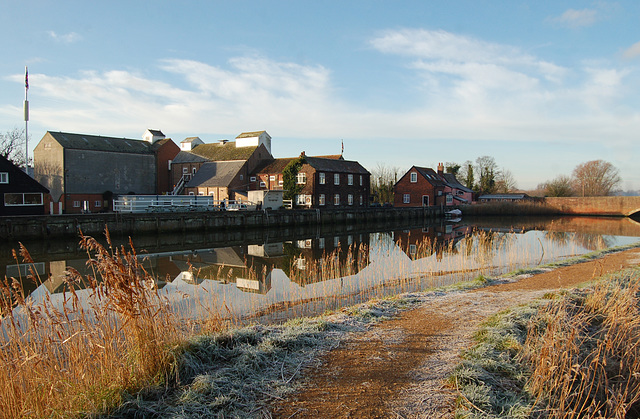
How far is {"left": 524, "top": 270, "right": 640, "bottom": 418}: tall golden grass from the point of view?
13.8 ft

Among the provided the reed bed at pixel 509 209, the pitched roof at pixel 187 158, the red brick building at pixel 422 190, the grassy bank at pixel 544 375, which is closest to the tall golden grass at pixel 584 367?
the grassy bank at pixel 544 375

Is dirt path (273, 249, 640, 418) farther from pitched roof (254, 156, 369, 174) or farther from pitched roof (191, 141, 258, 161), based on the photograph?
pitched roof (191, 141, 258, 161)

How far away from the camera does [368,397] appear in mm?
4250

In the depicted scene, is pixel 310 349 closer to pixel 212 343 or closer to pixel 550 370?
pixel 212 343

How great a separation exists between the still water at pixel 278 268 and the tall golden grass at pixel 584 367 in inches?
174

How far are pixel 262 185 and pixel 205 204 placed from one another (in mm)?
11178

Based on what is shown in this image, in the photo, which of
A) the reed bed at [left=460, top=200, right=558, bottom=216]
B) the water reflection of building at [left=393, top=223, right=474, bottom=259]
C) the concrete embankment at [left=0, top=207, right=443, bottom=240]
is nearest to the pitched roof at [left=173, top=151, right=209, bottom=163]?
the concrete embankment at [left=0, top=207, right=443, bottom=240]

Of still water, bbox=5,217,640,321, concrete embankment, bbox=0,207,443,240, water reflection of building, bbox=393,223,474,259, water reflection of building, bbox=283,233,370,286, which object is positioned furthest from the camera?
concrete embankment, bbox=0,207,443,240

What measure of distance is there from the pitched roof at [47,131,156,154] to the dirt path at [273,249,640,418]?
149ft

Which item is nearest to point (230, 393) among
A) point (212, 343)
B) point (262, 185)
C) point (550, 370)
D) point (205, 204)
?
point (212, 343)

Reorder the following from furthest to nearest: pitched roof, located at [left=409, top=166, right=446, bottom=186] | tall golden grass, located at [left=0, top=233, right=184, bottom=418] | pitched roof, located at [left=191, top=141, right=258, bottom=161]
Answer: pitched roof, located at [left=409, top=166, right=446, bottom=186], pitched roof, located at [left=191, top=141, right=258, bottom=161], tall golden grass, located at [left=0, top=233, right=184, bottom=418]

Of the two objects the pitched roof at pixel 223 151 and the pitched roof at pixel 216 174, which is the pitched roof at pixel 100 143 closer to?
the pitched roof at pixel 223 151

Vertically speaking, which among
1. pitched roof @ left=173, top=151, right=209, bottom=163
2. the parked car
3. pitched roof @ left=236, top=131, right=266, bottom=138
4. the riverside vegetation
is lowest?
the riverside vegetation

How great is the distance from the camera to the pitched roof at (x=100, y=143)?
4322 cm
